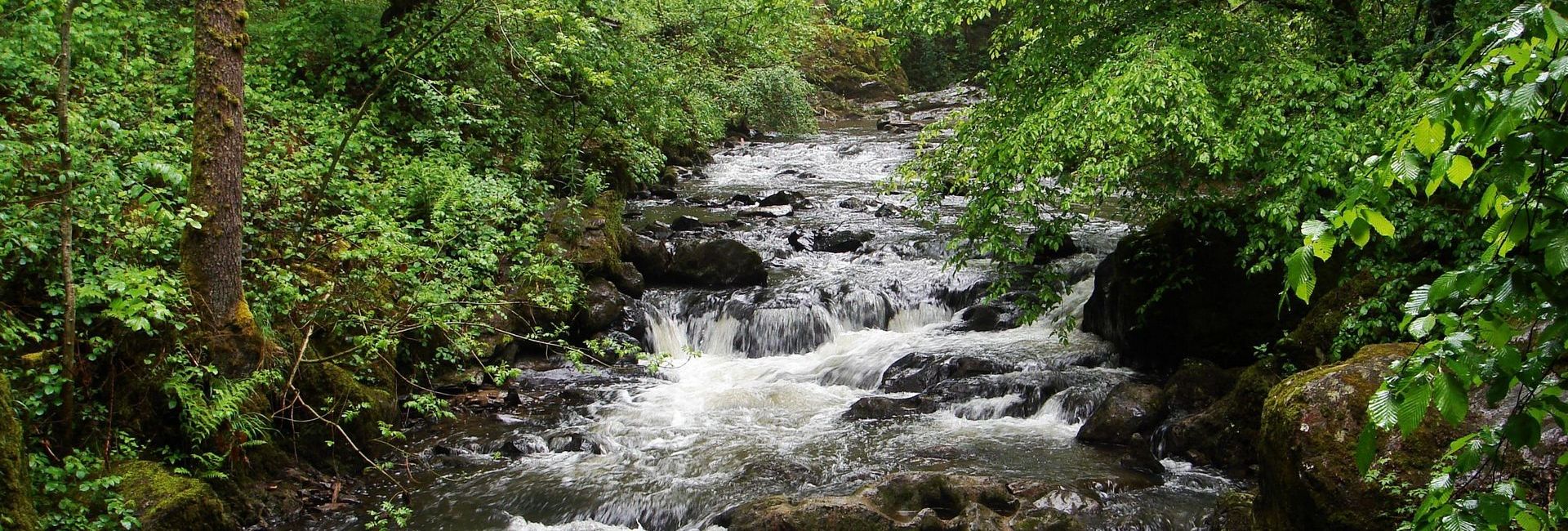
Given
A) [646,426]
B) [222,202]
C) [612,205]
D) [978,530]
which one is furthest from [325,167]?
[978,530]

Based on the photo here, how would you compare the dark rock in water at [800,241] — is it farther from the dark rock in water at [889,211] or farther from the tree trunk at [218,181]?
the tree trunk at [218,181]

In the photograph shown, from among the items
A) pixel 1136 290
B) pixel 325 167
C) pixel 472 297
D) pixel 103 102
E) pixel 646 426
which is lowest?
pixel 646 426

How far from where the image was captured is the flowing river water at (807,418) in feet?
26.2

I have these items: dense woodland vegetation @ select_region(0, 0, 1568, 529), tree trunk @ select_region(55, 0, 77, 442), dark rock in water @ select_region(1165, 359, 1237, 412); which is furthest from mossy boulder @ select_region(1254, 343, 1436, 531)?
tree trunk @ select_region(55, 0, 77, 442)

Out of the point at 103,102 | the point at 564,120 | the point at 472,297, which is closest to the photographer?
the point at 103,102

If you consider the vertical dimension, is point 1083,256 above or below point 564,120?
below

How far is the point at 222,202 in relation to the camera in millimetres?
6969

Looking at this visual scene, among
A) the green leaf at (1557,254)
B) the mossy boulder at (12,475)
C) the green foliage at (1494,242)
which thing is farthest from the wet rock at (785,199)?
the green leaf at (1557,254)

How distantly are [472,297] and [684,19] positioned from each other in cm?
788

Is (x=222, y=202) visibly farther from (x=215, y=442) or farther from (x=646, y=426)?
(x=646, y=426)

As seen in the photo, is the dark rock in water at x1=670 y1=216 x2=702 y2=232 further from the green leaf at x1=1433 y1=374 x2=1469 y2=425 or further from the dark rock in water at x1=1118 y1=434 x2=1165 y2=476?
the green leaf at x1=1433 y1=374 x2=1469 y2=425

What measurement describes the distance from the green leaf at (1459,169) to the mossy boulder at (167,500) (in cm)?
709

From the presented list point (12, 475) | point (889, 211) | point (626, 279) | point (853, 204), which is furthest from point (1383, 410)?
point (853, 204)

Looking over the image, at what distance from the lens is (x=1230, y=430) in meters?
8.61
